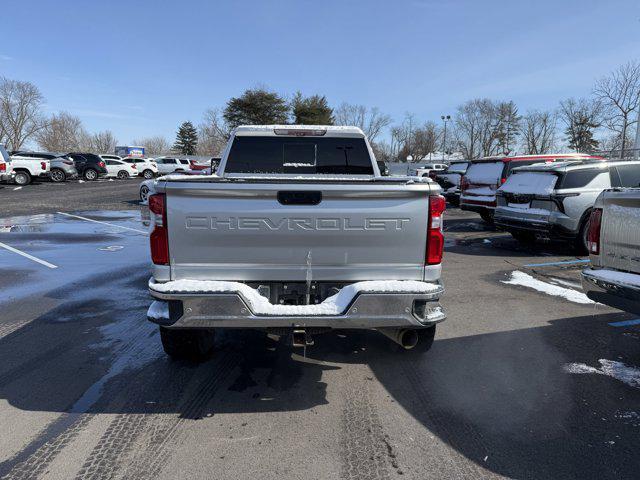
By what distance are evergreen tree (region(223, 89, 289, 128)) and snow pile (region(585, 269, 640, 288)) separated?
58351 millimetres

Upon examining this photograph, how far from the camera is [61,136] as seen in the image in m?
87.9

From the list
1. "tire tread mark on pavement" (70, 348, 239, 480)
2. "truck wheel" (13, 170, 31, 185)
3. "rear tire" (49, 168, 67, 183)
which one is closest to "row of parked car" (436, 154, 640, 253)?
"tire tread mark on pavement" (70, 348, 239, 480)

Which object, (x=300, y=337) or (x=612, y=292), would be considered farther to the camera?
(x=612, y=292)

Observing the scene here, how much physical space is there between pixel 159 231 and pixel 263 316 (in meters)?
0.93

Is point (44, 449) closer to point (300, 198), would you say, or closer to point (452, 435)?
point (300, 198)

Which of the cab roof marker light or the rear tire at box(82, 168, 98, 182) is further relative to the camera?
the rear tire at box(82, 168, 98, 182)

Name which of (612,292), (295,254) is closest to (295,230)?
(295,254)

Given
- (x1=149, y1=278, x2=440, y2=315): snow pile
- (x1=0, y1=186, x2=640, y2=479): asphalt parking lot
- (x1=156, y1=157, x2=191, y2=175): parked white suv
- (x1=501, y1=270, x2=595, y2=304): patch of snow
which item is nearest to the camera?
(x1=0, y1=186, x2=640, y2=479): asphalt parking lot

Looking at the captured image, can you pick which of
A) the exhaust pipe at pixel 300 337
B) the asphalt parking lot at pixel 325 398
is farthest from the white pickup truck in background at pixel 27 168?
the exhaust pipe at pixel 300 337

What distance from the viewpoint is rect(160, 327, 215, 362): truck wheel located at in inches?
150

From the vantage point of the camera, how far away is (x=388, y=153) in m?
104

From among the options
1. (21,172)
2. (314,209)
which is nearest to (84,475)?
(314,209)

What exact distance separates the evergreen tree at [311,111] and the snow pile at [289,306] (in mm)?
55222

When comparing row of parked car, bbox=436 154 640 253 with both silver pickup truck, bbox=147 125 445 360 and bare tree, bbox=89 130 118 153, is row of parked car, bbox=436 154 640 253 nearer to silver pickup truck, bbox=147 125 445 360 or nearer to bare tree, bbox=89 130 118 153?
silver pickup truck, bbox=147 125 445 360
